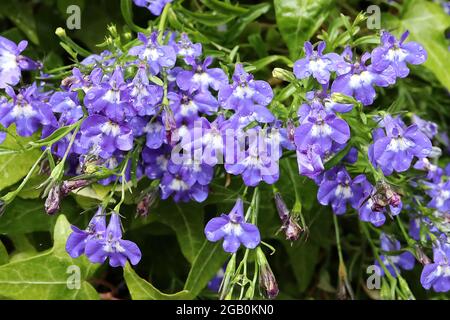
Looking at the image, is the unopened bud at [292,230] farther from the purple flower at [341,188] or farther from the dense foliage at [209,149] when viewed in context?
the purple flower at [341,188]

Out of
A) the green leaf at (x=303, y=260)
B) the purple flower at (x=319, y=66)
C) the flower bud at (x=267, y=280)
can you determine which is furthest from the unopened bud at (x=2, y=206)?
the green leaf at (x=303, y=260)

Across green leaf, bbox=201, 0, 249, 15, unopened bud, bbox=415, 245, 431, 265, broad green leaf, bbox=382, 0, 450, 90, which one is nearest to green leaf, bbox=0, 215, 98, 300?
green leaf, bbox=201, 0, 249, 15

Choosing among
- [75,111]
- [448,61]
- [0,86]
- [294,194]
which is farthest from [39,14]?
[448,61]

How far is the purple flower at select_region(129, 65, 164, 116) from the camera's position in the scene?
3.80 feet

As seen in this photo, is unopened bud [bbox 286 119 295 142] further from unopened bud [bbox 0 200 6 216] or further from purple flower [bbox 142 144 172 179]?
unopened bud [bbox 0 200 6 216]

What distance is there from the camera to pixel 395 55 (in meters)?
1.25

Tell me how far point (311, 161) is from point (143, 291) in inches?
17.9

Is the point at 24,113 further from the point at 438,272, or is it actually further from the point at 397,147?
the point at 438,272

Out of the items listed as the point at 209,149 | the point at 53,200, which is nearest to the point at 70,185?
the point at 53,200

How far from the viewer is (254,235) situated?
3.98 ft

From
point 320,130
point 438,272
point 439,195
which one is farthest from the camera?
point 439,195

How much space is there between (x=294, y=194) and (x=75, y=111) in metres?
0.49
